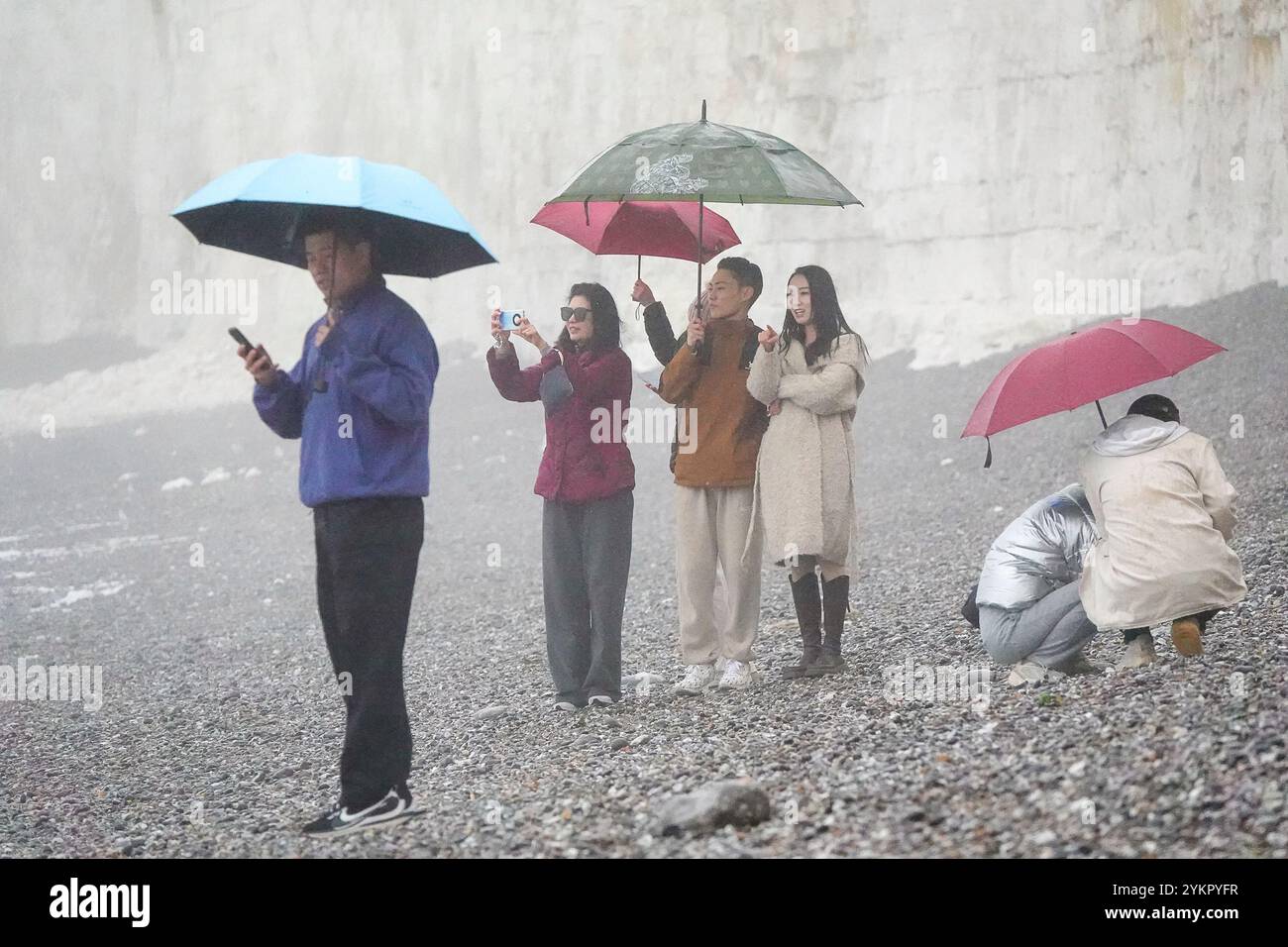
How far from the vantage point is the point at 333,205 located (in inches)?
192

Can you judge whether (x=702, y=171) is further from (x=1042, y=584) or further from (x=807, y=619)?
(x=1042, y=584)

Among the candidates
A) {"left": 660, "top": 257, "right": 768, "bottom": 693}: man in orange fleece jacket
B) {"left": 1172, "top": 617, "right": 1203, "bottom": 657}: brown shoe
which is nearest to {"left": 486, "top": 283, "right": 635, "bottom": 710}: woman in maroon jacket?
{"left": 660, "top": 257, "right": 768, "bottom": 693}: man in orange fleece jacket

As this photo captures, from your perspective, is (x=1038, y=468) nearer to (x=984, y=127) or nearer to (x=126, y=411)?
(x=984, y=127)

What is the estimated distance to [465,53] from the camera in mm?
33656

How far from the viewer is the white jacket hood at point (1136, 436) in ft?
19.1

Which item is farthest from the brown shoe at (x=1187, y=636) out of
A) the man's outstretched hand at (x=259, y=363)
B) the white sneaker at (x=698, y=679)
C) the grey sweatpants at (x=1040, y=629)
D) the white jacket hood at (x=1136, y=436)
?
the man's outstretched hand at (x=259, y=363)

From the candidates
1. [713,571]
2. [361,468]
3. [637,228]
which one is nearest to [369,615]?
[361,468]

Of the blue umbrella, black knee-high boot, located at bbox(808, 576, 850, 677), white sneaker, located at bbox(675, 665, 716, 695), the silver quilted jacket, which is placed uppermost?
the blue umbrella

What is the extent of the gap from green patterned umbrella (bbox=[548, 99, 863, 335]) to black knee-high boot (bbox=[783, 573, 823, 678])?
189 cm

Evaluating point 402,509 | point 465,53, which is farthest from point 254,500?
point 402,509

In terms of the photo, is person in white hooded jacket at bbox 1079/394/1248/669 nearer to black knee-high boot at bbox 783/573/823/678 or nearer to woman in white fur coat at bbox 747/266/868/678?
woman in white fur coat at bbox 747/266/868/678

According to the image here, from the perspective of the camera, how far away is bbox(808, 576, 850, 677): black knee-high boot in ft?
23.4

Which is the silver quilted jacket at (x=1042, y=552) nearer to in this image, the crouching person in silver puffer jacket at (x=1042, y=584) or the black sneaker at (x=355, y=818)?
the crouching person in silver puffer jacket at (x=1042, y=584)

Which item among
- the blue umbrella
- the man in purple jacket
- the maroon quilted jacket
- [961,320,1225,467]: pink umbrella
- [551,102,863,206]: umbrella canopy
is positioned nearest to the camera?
the blue umbrella
